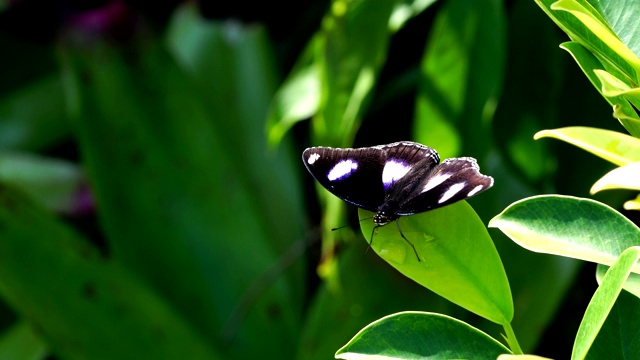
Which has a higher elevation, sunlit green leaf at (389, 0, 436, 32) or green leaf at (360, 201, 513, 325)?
sunlit green leaf at (389, 0, 436, 32)

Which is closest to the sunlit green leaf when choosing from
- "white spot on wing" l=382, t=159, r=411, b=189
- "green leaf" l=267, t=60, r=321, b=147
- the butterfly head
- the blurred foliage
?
the blurred foliage

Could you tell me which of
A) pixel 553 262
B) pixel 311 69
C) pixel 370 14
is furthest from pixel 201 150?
pixel 553 262

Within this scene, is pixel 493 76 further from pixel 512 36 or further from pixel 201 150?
pixel 201 150

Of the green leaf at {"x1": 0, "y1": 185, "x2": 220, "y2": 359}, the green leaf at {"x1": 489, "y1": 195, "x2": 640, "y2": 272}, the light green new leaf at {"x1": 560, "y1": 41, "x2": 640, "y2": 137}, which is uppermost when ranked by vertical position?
the light green new leaf at {"x1": 560, "y1": 41, "x2": 640, "y2": 137}

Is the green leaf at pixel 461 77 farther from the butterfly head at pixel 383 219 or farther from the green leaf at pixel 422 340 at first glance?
the green leaf at pixel 422 340

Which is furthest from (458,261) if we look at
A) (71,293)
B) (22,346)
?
(22,346)

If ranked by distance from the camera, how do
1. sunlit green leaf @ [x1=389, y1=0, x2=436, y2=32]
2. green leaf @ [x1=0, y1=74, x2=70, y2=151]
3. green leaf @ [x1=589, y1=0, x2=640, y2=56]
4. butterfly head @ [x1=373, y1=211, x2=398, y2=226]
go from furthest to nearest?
green leaf @ [x1=0, y1=74, x2=70, y2=151]
sunlit green leaf @ [x1=389, y1=0, x2=436, y2=32]
butterfly head @ [x1=373, y1=211, x2=398, y2=226]
green leaf @ [x1=589, y1=0, x2=640, y2=56]

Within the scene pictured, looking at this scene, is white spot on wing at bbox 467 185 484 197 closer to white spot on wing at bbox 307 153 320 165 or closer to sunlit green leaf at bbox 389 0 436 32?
white spot on wing at bbox 307 153 320 165
